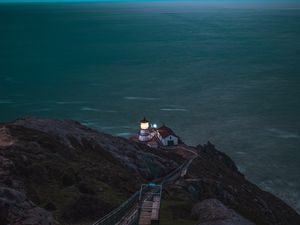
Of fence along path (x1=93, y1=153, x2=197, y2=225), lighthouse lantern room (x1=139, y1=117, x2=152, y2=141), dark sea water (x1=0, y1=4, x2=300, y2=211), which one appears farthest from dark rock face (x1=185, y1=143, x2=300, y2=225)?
dark sea water (x1=0, y1=4, x2=300, y2=211)

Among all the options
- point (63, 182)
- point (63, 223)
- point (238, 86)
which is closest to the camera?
point (63, 223)

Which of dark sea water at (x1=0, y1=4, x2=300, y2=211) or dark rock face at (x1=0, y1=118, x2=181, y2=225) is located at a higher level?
dark rock face at (x1=0, y1=118, x2=181, y2=225)

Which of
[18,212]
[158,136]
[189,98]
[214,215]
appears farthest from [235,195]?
[189,98]

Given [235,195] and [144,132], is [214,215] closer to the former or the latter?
[235,195]

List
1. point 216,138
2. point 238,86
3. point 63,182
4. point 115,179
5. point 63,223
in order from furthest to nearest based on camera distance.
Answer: point 238,86 → point 216,138 → point 115,179 → point 63,182 → point 63,223

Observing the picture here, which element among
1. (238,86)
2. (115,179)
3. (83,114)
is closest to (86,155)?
(115,179)

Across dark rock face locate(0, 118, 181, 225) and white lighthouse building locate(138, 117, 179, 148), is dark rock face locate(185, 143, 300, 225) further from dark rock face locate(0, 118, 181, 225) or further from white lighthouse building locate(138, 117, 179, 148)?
white lighthouse building locate(138, 117, 179, 148)

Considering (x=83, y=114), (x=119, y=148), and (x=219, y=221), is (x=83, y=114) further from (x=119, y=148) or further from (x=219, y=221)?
(x=219, y=221)

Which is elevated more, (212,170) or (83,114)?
(212,170)
